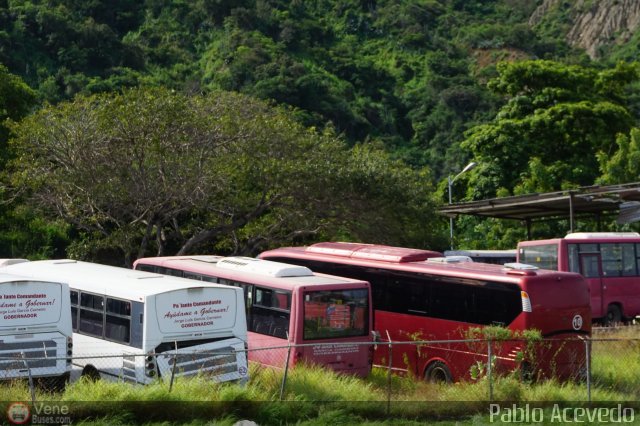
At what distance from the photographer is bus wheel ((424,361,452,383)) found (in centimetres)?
1859

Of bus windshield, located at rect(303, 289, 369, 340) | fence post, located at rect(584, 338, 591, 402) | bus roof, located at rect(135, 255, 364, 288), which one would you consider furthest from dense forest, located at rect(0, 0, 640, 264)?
fence post, located at rect(584, 338, 591, 402)

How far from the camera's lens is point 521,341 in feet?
55.8

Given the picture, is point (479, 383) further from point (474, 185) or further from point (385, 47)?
point (385, 47)

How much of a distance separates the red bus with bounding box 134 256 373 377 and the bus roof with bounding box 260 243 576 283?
215 centimetres

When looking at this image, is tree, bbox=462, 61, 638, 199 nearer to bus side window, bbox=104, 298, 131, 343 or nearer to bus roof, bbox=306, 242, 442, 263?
bus roof, bbox=306, 242, 442, 263

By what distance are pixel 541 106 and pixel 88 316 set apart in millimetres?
36613

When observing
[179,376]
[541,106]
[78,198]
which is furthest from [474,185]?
[179,376]

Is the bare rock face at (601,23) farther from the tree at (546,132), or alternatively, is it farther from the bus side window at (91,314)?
the bus side window at (91,314)

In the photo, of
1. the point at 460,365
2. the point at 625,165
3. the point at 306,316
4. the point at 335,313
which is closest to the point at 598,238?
the point at 460,365

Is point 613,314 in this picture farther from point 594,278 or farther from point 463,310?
point 463,310

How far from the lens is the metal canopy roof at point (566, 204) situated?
29438 millimetres

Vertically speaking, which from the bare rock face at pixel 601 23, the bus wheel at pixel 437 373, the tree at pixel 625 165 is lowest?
the bus wheel at pixel 437 373

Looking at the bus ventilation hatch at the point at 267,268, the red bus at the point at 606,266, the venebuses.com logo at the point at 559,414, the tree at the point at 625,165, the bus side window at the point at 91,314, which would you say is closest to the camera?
the venebuses.com logo at the point at 559,414

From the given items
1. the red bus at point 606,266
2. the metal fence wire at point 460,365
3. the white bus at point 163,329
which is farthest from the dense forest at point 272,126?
the metal fence wire at point 460,365
